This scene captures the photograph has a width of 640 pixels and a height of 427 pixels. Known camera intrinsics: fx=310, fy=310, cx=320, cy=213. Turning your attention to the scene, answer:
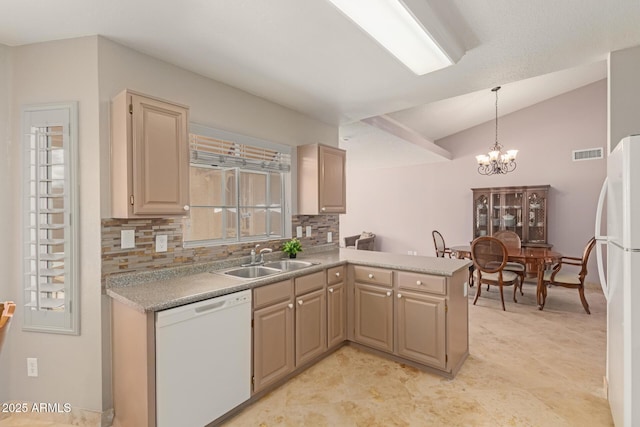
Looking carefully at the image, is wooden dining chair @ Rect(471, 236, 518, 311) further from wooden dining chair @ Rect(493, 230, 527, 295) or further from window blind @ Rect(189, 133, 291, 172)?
window blind @ Rect(189, 133, 291, 172)

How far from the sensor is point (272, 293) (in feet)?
7.53

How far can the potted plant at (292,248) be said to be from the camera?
10.5 feet

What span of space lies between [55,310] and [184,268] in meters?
0.80

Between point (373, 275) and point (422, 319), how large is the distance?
55 cm

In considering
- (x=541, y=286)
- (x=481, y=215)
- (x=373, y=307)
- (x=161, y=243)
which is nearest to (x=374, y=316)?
(x=373, y=307)

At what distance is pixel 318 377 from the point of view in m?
2.56

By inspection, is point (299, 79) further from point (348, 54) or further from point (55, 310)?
point (55, 310)

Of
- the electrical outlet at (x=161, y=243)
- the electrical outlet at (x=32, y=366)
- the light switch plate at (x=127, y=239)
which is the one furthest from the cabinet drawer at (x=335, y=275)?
the electrical outlet at (x=32, y=366)

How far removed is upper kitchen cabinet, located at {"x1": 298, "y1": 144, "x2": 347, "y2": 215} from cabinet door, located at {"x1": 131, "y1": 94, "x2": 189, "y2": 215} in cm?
146

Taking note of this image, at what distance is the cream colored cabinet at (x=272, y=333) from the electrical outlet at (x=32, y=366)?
4.67ft

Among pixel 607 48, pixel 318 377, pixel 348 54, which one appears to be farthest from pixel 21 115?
pixel 607 48

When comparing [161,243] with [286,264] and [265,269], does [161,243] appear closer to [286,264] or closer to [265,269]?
[265,269]

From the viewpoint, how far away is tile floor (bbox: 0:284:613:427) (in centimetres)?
206

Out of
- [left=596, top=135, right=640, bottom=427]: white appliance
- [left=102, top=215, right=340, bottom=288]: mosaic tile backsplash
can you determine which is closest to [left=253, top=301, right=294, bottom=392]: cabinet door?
[left=102, top=215, right=340, bottom=288]: mosaic tile backsplash
